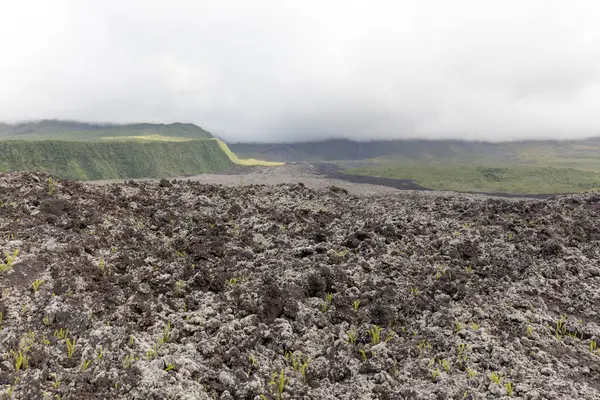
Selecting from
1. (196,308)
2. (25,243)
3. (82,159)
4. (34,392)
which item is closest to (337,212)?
(196,308)

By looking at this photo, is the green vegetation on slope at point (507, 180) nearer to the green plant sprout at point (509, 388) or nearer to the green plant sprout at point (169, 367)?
the green plant sprout at point (509, 388)

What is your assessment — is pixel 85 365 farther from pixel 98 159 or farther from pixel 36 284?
pixel 98 159

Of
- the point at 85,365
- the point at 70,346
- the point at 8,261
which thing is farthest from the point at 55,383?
the point at 8,261

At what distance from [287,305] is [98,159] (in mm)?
151068

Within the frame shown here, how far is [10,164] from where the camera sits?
10881 centimetres

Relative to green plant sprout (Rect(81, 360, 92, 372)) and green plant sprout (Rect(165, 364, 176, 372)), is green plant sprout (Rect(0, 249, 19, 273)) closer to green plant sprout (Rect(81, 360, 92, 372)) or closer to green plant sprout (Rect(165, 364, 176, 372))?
green plant sprout (Rect(81, 360, 92, 372))

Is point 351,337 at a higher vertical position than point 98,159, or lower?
lower

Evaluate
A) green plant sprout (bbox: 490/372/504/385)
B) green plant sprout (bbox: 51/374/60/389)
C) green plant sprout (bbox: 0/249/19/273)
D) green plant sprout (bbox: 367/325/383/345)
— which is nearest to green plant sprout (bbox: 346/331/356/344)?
green plant sprout (bbox: 367/325/383/345)

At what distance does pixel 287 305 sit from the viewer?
10.1 meters

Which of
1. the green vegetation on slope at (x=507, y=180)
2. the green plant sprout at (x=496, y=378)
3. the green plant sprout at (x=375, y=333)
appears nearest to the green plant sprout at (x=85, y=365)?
the green plant sprout at (x=375, y=333)

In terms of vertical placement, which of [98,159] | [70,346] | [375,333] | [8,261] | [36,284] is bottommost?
[375,333]

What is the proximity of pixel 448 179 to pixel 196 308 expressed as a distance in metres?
129

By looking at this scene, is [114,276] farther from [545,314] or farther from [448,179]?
[448,179]

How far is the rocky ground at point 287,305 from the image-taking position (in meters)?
7.38
